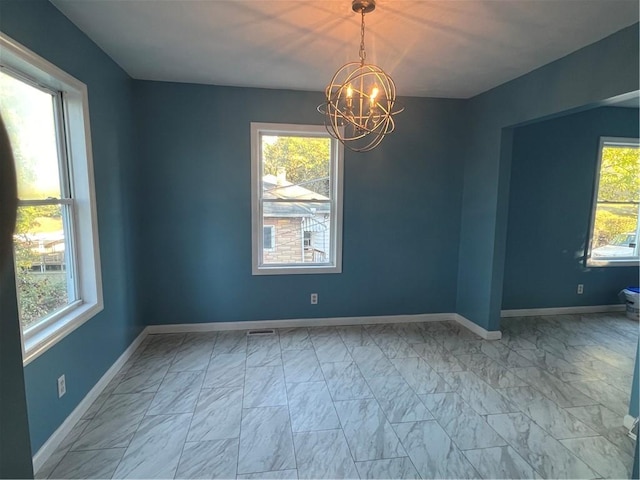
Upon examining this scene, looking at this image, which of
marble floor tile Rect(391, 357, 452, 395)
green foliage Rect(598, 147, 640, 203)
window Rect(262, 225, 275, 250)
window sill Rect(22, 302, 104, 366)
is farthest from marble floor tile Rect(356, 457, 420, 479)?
green foliage Rect(598, 147, 640, 203)

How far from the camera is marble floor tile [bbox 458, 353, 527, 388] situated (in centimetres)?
269

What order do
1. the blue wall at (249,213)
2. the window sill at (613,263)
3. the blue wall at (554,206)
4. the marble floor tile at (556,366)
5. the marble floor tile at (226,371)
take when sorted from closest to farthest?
the marble floor tile at (226,371) → the marble floor tile at (556,366) → the blue wall at (249,213) → the blue wall at (554,206) → the window sill at (613,263)

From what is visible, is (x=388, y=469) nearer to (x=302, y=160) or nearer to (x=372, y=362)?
(x=372, y=362)

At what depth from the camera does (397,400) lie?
2.45m

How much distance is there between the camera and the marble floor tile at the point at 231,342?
321cm

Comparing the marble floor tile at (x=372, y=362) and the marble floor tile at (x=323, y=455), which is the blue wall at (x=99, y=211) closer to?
the marble floor tile at (x=323, y=455)

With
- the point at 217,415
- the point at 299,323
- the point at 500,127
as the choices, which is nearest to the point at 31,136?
the point at 217,415

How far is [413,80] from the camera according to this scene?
10.4 feet

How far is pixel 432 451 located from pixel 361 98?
6.48 feet

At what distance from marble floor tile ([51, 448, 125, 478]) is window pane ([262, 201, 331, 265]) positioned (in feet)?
7.03

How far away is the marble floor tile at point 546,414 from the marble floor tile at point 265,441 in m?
1.62

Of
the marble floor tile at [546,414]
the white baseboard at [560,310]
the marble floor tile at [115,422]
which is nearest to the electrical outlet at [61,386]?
the marble floor tile at [115,422]

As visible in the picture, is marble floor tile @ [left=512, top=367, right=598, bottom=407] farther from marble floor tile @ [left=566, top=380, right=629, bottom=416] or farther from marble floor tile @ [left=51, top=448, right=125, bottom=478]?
marble floor tile @ [left=51, top=448, right=125, bottom=478]

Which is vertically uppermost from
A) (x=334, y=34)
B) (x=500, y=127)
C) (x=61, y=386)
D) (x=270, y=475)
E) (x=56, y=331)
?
(x=334, y=34)
